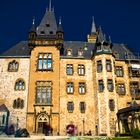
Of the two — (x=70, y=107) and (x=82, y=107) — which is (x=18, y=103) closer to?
(x=70, y=107)

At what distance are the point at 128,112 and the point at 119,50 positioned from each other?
625 inches

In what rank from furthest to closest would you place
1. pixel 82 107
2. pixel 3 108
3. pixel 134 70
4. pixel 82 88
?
1. pixel 134 70
2. pixel 82 88
3. pixel 82 107
4. pixel 3 108

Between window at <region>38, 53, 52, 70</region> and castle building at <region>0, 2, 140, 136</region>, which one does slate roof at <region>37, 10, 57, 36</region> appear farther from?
window at <region>38, 53, 52, 70</region>

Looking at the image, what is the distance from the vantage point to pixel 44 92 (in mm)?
38562

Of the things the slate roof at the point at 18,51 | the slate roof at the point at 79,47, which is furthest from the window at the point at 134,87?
the slate roof at the point at 18,51

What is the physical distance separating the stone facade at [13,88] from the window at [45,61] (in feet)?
6.50

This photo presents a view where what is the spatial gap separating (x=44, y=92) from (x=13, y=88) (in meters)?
5.01

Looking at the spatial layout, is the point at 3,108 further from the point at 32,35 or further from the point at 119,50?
the point at 119,50

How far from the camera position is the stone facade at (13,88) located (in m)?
37.2

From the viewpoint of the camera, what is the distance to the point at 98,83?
38.2 metres

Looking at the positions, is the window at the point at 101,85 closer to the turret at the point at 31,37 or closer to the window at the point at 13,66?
the turret at the point at 31,37

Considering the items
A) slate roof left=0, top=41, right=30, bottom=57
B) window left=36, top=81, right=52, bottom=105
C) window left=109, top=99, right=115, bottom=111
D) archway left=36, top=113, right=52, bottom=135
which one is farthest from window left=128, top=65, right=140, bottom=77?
slate roof left=0, top=41, right=30, bottom=57

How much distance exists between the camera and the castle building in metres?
36.7

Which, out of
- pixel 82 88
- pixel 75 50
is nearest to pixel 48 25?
pixel 75 50
